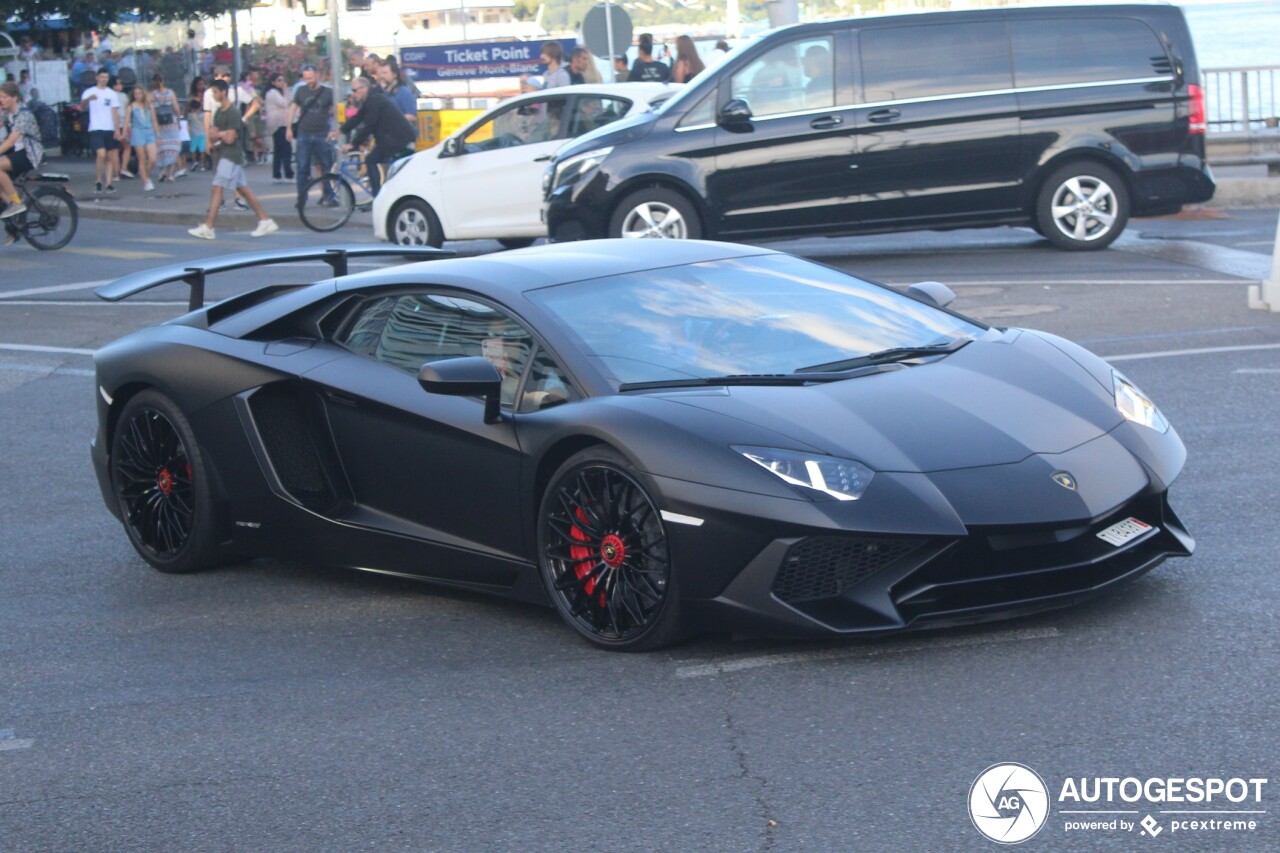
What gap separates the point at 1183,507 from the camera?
6.28 meters

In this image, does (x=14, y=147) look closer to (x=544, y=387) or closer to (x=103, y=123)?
(x=103, y=123)

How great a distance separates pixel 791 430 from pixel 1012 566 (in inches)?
28.8

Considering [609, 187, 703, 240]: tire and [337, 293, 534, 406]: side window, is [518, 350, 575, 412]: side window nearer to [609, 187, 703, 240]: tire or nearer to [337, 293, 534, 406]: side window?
[337, 293, 534, 406]: side window

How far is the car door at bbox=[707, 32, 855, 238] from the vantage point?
14148mm

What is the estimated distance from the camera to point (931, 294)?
6523 mm

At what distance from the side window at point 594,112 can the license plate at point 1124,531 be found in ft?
38.4

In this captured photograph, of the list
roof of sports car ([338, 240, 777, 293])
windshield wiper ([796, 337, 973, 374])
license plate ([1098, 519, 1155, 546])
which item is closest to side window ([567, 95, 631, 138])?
roof of sports car ([338, 240, 777, 293])

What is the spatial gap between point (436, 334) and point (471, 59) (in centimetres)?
2660

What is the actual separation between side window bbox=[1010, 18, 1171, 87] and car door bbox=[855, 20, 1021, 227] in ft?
0.67

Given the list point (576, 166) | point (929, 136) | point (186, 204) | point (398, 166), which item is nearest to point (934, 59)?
point (929, 136)

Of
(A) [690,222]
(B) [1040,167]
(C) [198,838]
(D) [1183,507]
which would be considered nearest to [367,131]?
(A) [690,222]

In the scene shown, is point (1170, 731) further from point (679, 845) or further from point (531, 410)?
point (531, 410)

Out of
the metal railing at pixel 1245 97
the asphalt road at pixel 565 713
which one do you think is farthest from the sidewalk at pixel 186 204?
the asphalt road at pixel 565 713

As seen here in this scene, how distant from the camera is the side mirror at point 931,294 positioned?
21.1 feet
